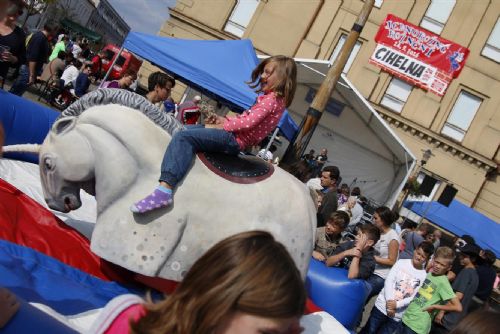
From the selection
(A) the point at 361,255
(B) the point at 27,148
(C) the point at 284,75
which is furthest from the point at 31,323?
(A) the point at 361,255

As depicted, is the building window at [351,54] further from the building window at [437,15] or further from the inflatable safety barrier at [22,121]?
the inflatable safety barrier at [22,121]

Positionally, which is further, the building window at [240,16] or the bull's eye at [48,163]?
the building window at [240,16]

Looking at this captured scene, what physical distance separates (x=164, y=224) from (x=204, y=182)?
39 centimetres

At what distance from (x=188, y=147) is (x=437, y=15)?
19796 mm

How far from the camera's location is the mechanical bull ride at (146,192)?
3082mm

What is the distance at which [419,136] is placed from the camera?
20.1 meters

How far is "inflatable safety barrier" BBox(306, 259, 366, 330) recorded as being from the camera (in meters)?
4.83

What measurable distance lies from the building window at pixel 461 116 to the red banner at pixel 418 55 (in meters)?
1.15

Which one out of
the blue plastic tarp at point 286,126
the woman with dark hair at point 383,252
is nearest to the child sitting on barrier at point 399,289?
the woman with dark hair at point 383,252

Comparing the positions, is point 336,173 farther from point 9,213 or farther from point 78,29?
point 78,29

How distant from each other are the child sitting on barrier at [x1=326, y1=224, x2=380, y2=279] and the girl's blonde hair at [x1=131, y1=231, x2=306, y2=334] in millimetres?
3915

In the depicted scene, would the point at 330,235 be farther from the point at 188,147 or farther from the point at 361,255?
the point at 188,147

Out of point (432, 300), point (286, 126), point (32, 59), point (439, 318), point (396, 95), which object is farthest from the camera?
point (396, 95)

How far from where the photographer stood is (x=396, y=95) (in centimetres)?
2023
